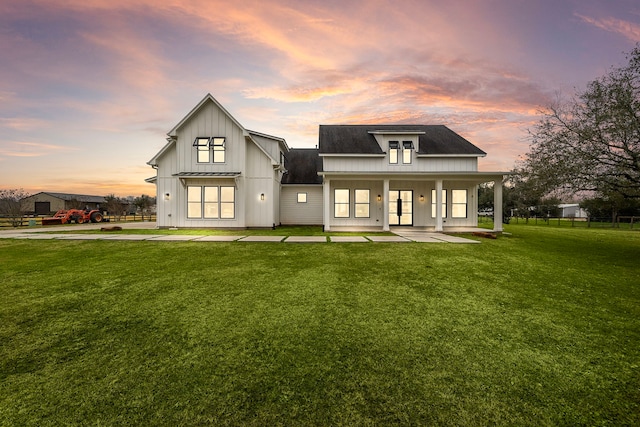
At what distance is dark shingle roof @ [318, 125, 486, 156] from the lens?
17.7m

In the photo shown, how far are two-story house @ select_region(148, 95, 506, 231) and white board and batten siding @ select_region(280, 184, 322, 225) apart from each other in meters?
2.13

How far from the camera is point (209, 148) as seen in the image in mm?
16703

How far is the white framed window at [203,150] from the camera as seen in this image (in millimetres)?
16656

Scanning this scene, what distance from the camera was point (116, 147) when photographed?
27.1 meters

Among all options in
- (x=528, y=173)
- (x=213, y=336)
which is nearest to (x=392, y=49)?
(x=528, y=173)

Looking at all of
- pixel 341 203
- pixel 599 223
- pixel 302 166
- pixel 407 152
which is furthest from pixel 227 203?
pixel 599 223

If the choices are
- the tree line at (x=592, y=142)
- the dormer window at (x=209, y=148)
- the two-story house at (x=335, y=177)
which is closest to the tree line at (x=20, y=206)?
the two-story house at (x=335, y=177)

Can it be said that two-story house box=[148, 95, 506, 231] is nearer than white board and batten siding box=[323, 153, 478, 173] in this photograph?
Yes

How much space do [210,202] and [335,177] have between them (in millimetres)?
8402

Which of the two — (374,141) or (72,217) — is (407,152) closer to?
(374,141)

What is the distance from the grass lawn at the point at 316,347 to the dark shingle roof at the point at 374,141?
12.8m

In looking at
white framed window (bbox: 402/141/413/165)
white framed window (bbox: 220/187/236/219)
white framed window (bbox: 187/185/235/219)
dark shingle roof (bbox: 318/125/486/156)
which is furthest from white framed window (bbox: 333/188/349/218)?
white framed window (bbox: 187/185/235/219)

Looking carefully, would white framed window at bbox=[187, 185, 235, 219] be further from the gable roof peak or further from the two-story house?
the gable roof peak

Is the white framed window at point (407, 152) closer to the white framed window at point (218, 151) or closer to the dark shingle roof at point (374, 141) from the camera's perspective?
the dark shingle roof at point (374, 141)
